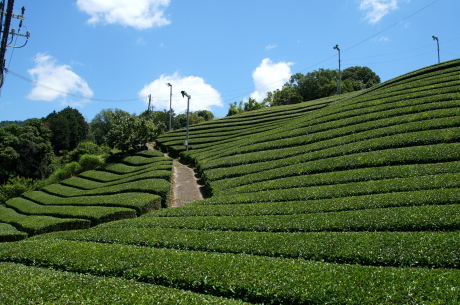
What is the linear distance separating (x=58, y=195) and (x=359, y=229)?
28367mm

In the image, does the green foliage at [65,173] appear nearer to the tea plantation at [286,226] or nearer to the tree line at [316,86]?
the tea plantation at [286,226]

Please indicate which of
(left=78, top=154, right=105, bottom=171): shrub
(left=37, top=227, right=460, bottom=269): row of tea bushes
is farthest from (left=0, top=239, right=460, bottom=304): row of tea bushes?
(left=78, top=154, right=105, bottom=171): shrub

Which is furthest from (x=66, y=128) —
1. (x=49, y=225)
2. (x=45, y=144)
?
(x=49, y=225)

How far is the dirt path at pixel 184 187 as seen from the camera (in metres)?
26.4

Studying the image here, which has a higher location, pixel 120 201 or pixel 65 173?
pixel 65 173

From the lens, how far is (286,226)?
14.6 metres

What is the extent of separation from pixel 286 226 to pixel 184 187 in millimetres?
16069

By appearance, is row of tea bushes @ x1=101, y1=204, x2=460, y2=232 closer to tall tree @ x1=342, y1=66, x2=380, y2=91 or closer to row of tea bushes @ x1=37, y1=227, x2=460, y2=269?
row of tea bushes @ x1=37, y1=227, x2=460, y2=269

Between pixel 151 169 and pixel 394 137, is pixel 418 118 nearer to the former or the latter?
pixel 394 137

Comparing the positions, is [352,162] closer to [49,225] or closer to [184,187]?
[184,187]

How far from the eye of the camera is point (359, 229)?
13039 mm

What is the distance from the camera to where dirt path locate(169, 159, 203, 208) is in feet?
86.5

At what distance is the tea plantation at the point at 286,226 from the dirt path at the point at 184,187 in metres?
1.16

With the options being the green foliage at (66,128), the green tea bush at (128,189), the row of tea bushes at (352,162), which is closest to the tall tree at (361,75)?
the green foliage at (66,128)
